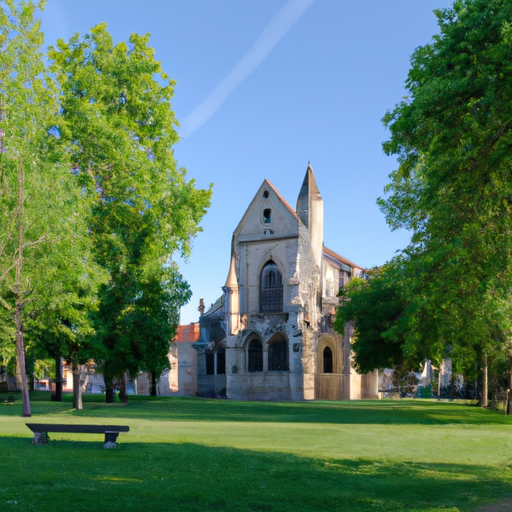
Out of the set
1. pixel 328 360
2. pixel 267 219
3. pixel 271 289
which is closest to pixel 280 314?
pixel 271 289

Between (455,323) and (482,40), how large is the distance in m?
10.4

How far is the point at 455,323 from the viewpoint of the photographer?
21.2 metres

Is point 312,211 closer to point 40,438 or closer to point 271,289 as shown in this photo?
point 271,289

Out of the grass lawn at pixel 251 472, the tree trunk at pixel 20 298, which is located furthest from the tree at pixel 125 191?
the grass lawn at pixel 251 472

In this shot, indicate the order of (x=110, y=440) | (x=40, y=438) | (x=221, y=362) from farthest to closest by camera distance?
(x=221, y=362) → (x=40, y=438) → (x=110, y=440)

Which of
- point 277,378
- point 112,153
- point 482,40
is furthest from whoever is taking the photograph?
point 277,378

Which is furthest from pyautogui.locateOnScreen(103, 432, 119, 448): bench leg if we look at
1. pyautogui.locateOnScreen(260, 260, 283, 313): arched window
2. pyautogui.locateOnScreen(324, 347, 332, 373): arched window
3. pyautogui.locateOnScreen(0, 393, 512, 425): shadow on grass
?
pyautogui.locateOnScreen(324, 347, 332, 373): arched window

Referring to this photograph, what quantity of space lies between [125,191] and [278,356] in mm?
27777

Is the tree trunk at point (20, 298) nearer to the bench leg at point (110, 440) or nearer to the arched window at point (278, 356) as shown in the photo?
the bench leg at point (110, 440)

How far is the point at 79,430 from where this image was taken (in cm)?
1435

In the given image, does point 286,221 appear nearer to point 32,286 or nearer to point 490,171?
point 32,286

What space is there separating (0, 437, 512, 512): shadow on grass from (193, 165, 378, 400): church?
41297mm

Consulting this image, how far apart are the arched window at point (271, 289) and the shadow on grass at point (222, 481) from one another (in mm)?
42995

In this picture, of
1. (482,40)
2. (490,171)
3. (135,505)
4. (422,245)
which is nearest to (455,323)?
(422,245)
